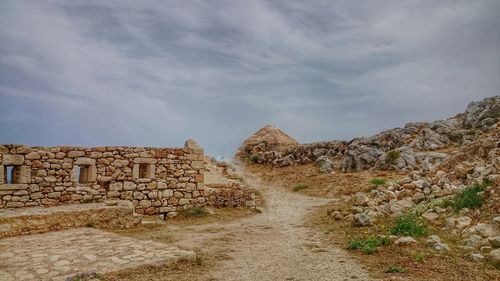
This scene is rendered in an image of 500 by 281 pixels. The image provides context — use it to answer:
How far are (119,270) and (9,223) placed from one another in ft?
16.9

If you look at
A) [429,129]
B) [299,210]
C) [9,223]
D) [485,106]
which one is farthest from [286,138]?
[9,223]

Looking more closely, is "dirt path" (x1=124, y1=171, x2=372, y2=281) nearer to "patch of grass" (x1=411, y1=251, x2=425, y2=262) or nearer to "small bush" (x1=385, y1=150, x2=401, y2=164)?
"patch of grass" (x1=411, y1=251, x2=425, y2=262)

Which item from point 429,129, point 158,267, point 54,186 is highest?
point 429,129

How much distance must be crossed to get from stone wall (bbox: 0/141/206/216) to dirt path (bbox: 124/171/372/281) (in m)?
2.18

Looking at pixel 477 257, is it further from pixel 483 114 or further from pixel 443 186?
pixel 483 114

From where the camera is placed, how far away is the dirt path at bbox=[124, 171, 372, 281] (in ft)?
23.4

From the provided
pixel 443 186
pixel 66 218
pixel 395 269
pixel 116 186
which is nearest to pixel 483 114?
→ pixel 443 186

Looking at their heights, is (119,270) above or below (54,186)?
below

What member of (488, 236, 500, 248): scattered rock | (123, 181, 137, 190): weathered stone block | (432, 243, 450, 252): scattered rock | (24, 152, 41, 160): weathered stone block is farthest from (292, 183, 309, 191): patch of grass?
(488, 236, 500, 248): scattered rock

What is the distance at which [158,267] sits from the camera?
7.37 meters

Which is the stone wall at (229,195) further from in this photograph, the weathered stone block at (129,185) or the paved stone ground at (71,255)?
the paved stone ground at (71,255)

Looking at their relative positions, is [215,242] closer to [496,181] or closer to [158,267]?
[158,267]

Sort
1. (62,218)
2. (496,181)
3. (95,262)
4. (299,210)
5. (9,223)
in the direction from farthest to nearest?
(299,210)
(62,218)
(9,223)
(496,181)
(95,262)

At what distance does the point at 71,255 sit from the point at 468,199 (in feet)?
29.3
